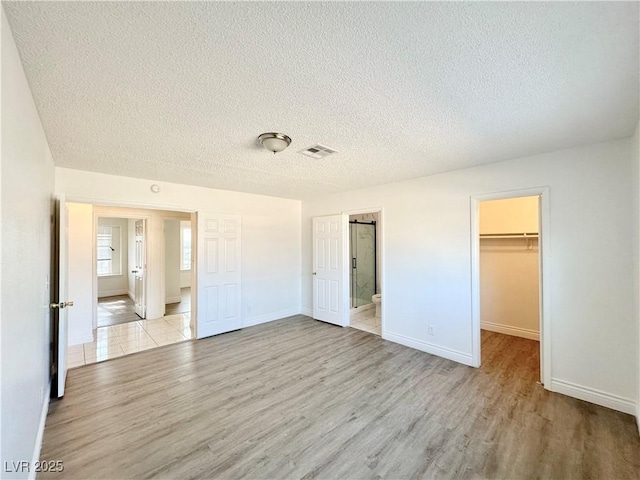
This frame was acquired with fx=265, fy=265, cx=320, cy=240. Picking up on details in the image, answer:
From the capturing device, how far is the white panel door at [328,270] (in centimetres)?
471

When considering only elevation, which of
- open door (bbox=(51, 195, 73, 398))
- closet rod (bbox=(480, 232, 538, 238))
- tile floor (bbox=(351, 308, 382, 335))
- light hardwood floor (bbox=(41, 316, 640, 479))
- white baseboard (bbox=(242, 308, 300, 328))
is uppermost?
closet rod (bbox=(480, 232, 538, 238))

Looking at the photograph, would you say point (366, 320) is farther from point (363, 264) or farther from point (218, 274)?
point (218, 274)

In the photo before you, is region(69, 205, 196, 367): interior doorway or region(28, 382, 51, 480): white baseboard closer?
region(28, 382, 51, 480): white baseboard

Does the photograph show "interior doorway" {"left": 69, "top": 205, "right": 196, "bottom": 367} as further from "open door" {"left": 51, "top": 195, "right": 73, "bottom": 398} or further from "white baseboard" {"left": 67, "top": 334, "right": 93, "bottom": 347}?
"open door" {"left": 51, "top": 195, "right": 73, "bottom": 398}

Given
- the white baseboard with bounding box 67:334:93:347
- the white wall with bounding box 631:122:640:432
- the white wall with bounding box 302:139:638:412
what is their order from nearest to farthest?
1. the white wall with bounding box 631:122:640:432
2. the white wall with bounding box 302:139:638:412
3. the white baseboard with bounding box 67:334:93:347

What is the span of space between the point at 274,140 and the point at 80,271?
13.0 feet

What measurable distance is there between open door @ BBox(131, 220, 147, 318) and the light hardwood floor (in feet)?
7.41

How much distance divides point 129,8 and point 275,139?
1238mm

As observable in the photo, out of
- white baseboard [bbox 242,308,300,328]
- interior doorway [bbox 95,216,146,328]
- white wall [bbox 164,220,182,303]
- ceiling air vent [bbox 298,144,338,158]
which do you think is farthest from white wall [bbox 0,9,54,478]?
interior doorway [bbox 95,216,146,328]

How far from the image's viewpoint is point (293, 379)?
2.88 m

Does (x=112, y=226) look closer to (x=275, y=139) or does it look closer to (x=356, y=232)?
(x=356, y=232)

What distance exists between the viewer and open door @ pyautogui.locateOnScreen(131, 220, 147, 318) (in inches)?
204

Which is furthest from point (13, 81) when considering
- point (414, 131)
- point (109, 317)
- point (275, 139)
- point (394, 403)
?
point (109, 317)

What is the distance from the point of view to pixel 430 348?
356 centimetres
